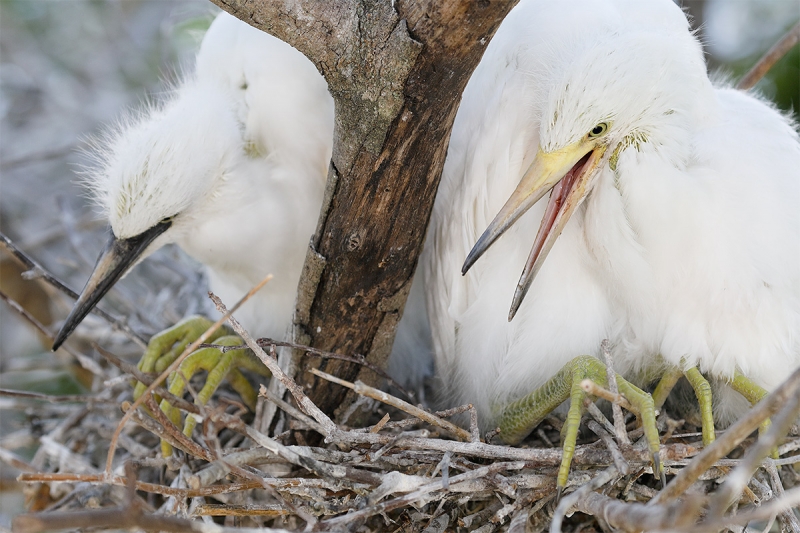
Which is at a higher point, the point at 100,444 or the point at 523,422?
the point at 523,422

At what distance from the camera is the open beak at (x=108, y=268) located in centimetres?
134

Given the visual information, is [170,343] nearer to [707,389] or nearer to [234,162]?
[234,162]

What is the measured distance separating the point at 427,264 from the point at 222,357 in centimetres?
47

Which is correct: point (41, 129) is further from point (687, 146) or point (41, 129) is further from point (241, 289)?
point (687, 146)

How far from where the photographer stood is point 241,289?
1.57 meters

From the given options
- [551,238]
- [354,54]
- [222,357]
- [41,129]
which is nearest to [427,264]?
[551,238]

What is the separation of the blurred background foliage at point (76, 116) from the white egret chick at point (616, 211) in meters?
0.74

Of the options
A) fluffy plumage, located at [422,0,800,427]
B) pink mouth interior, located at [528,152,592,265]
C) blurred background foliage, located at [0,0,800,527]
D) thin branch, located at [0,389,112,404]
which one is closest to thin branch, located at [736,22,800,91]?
blurred background foliage, located at [0,0,800,527]

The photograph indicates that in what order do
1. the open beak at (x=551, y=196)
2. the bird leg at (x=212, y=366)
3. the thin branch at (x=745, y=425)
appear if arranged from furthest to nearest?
1. the bird leg at (x=212, y=366)
2. the open beak at (x=551, y=196)
3. the thin branch at (x=745, y=425)

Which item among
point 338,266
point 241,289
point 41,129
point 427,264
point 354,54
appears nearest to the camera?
point 354,54

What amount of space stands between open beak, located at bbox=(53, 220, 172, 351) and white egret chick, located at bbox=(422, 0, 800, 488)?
0.57m

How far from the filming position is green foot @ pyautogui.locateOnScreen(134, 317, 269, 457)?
1.46m

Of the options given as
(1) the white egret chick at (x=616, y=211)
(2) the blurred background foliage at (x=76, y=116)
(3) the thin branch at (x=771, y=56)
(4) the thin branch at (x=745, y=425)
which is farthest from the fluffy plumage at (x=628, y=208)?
(2) the blurred background foliage at (x=76, y=116)

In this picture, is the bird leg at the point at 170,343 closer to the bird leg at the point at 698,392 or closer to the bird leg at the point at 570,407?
the bird leg at the point at 570,407
